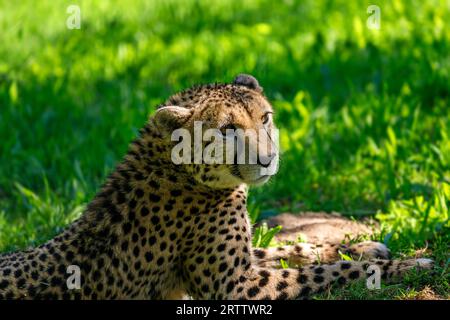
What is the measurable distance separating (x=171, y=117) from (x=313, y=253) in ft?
4.72

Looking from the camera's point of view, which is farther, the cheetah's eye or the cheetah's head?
the cheetah's eye

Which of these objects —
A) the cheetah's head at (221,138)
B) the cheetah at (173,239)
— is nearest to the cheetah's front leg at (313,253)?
the cheetah at (173,239)

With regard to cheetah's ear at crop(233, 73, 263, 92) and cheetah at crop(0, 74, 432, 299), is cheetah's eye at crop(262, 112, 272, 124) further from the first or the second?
cheetah's ear at crop(233, 73, 263, 92)

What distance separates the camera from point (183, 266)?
5.73m

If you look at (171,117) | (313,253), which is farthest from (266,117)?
(313,253)

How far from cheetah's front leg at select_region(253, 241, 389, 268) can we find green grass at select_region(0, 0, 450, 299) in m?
0.20

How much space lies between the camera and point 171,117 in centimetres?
550

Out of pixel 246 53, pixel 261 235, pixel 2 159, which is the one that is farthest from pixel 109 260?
pixel 246 53

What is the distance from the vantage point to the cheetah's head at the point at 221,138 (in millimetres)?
5402

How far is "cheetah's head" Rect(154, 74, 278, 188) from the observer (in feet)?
17.7
